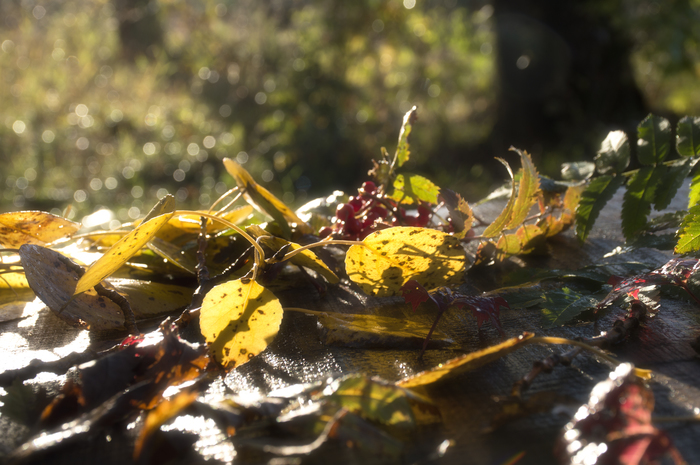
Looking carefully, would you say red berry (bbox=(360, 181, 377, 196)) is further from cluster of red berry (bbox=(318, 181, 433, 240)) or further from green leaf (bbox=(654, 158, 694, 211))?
green leaf (bbox=(654, 158, 694, 211))

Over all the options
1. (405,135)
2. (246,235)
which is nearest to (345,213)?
(405,135)

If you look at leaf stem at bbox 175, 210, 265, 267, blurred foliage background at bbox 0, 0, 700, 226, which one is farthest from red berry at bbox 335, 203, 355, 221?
blurred foliage background at bbox 0, 0, 700, 226

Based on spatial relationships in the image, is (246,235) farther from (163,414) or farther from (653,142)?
(653,142)

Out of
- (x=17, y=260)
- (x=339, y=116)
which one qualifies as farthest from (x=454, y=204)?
(x=339, y=116)

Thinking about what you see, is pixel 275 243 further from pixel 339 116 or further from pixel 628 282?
pixel 339 116

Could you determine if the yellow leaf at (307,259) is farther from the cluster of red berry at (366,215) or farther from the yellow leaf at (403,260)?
the cluster of red berry at (366,215)

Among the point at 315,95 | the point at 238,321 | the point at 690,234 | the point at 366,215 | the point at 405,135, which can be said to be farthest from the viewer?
the point at 315,95
